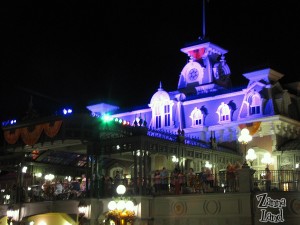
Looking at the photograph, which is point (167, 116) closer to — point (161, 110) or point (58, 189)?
point (161, 110)

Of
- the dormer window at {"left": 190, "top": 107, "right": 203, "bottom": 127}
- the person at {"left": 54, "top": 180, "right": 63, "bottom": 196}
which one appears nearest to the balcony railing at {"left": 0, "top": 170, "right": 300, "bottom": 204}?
the person at {"left": 54, "top": 180, "right": 63, "bottom": 196}

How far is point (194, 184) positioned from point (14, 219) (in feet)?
47.6

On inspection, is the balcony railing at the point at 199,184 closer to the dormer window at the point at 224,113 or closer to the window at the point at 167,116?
the dormer window at the point at 224,113

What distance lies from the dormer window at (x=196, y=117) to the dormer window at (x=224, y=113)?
1.57 metres

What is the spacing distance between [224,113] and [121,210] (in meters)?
15.2

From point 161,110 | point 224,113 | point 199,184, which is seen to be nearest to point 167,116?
point 161,110

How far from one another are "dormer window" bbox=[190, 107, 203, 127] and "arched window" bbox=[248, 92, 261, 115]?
4.46m

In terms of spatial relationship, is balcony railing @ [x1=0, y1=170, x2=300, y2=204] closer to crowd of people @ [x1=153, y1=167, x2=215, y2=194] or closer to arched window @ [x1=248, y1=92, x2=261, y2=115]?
crowd of people @ [x1=153, y1=167, x2=215, y2=194]

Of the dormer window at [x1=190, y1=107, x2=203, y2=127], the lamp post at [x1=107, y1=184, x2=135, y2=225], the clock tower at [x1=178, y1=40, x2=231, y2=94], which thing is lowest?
the lamp post at [x1=107, y1=184, x2=135, y2=225]

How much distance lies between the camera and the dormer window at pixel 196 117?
141 ft

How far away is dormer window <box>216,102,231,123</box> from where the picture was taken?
1639 inches

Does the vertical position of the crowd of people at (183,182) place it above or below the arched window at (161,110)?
below

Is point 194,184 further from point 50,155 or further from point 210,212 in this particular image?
point 50,155

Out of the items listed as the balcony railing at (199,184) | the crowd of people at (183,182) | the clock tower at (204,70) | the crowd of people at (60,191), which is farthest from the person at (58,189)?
the clock tower at (204,70)
